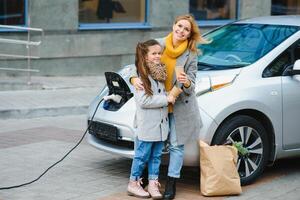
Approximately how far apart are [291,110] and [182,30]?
156 centimetres

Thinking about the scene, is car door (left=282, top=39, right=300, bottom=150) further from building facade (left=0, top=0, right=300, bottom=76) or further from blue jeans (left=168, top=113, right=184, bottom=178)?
building facade (left=0, top=0, right=300, bottom=76)

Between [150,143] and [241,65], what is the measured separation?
141 centimetres

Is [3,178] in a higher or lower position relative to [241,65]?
lower

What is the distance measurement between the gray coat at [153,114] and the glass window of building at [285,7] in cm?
1195

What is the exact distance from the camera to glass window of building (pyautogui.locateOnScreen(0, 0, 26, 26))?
13914 millimetres

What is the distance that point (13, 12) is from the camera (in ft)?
45.8

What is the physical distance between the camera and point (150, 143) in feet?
21.2

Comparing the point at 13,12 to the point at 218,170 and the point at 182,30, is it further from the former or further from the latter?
the point at 218,170

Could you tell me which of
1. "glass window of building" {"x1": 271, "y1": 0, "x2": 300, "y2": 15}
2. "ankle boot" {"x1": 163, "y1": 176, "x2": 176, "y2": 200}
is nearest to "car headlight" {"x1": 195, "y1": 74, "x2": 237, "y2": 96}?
"ankle boot" {"x1": 163, "y1": 176, "x2": 176, "y2": 200}

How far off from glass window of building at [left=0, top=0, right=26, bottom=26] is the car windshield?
6647 mm

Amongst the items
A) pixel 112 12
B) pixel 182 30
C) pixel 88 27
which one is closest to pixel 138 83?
pixel 182 30

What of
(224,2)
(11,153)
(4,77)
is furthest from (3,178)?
(224,2)

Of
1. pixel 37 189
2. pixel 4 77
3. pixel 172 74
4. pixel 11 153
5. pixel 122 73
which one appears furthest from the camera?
pixel 4 77

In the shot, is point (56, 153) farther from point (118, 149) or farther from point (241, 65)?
point (241, 65)
